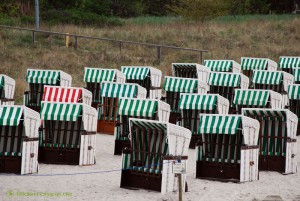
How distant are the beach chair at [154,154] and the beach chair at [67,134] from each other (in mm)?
2672

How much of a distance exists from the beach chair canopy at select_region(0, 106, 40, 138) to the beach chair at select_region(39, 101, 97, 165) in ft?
4.35

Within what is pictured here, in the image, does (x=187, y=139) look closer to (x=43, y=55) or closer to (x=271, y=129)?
(x=271, y=129)

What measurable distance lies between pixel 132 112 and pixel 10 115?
3.83 metres

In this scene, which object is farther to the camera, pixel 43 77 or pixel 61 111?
pixel 43 77

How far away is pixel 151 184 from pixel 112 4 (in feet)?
180

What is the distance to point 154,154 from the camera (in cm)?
1847

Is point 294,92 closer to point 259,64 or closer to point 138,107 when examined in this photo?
point 138,107

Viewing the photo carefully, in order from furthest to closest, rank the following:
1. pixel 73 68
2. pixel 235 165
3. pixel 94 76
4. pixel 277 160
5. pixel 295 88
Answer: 1. pixel 73 68
2. pixel 94 76
3. pixel 295 88
4. pixel 277 160
5. pixel 235 165

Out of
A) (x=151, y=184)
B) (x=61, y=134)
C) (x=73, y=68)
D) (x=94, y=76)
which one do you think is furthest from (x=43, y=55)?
(x=151, y=184)

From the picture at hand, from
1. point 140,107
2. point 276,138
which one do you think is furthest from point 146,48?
point 276,138

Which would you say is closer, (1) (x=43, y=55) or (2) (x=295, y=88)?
(2) (x=295, y=88)

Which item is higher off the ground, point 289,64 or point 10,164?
point 289,64

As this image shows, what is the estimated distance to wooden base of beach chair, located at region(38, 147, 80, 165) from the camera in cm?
2156

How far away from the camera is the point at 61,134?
2170 cm
